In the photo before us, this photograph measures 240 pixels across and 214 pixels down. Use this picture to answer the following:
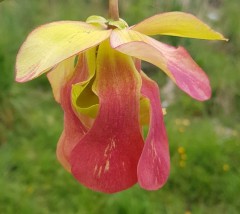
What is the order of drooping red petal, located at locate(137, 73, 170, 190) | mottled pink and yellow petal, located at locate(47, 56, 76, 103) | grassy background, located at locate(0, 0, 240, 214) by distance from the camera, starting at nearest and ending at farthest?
drooping red petal, located at locate(137, 73, 170, 190) < mottled pink and yellow petal, located at locate(47, 56, 76, 103) < grassy background, located at locate(0, 0, 240, 214)

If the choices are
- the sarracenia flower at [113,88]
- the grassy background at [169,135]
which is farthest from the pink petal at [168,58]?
the grassy background at [169,135]

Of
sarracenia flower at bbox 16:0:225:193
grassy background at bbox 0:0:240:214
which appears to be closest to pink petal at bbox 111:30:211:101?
sarracenia flower at bbox 16:0:225:193

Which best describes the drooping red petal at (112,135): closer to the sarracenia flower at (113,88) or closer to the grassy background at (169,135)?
the sarracenia flower at (113,88)

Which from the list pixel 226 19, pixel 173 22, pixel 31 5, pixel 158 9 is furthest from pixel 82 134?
pixel 226 19

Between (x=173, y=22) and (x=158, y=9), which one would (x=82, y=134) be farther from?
(x=158, y=9)

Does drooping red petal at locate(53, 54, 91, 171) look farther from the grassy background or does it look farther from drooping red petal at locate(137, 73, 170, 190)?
the grassy background

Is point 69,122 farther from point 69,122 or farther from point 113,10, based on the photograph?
point 113,10
